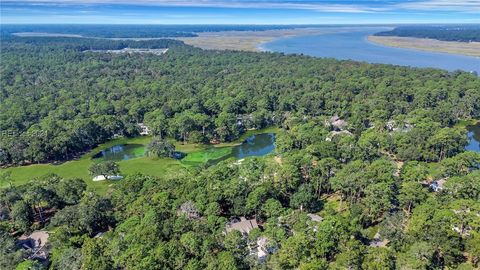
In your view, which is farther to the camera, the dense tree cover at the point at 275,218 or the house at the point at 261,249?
the house at the point at 261,249

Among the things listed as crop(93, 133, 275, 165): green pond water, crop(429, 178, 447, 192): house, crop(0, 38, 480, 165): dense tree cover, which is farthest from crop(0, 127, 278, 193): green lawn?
crop(429, 178, 447, 192): house

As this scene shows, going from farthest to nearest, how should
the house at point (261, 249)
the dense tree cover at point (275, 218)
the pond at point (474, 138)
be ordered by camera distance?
the pond at point (474, 138), the house at point (261, 249), the dense tree cover at point (275, 218)

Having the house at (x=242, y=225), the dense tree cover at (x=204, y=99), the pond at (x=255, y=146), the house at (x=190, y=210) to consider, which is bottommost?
the pond at (x=255, y=146)

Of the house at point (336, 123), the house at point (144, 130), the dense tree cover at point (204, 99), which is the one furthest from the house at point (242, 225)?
the house at point (144, 130)

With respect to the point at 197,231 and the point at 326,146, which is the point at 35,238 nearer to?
the point at 197,231

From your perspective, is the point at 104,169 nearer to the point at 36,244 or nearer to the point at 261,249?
the point at 36,244

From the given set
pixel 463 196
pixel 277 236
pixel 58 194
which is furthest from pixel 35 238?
pixel 463 196

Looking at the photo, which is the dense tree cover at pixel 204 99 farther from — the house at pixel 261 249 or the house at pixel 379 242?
the house at pixel 261 249
